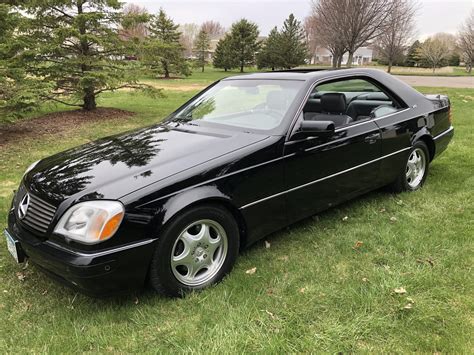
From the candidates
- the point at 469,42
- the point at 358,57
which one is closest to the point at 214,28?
the point at 358,57

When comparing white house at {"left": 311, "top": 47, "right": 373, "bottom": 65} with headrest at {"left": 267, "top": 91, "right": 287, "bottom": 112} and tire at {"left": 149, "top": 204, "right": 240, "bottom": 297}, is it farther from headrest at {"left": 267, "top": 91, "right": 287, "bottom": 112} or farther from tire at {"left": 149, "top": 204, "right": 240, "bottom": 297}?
tire at {"left": 149, "top": 204, "right": 240, "bottom": 297}

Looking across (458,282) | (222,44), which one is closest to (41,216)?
(458,282)

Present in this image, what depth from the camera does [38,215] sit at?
107 inches

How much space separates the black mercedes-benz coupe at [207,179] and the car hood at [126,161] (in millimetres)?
11

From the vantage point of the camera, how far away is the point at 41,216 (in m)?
2.69

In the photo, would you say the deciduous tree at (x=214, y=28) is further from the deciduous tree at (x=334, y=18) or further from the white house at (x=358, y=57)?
the deciduous tree at (x=334, y=18)

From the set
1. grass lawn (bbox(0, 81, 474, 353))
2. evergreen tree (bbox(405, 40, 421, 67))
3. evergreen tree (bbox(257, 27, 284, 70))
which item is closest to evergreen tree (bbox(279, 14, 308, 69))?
evergreen tree (bbox(257, 27, 284, 70))

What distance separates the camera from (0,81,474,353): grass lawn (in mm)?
2412

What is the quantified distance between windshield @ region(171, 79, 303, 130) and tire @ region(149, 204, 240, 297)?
98cm

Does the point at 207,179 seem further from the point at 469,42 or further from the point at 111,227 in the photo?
the point at 469,42

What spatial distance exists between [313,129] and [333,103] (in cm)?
124

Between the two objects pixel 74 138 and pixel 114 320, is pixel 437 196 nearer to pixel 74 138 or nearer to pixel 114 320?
pixel 114 320

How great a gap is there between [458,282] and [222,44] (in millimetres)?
43247

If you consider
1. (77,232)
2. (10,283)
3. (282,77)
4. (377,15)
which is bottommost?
(10,283)
